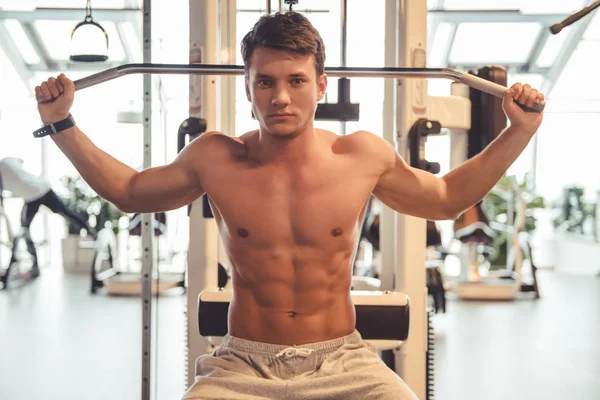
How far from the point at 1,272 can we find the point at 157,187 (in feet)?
18.2

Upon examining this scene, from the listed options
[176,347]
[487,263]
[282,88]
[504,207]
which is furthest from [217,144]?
[487,263]

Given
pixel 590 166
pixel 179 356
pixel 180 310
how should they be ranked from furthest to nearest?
1. pixel 590 166
2. pixel 180 310
3. pixel 179 356

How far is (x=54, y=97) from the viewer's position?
150 centimetres

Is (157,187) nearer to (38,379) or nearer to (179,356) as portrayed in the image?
(38,379)

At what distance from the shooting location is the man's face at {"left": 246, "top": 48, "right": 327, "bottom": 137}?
4.62 feet

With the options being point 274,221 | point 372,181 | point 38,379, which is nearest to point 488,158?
point 372,181

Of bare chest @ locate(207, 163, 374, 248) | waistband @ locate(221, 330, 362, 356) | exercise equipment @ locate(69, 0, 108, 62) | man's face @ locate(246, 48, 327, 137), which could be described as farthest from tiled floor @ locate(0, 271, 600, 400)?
man's face @ locate(246, 48, 327, 137)

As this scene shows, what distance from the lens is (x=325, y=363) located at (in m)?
1.46

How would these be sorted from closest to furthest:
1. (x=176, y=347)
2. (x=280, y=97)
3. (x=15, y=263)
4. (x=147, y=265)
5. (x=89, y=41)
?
(x=280, y=97), (x=147, y=265), (x=89, y=41), (x=176, y=347), (x=15, y=263)

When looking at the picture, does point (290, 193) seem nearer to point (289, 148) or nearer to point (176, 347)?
point (289, 148)

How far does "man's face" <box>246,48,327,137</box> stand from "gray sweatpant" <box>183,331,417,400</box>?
500 mm

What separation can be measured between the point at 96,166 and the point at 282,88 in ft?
1.60

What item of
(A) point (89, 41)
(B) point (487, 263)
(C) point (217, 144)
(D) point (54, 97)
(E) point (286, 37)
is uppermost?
(A) point (89, 41)

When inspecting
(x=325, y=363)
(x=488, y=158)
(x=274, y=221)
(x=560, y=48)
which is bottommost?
(x=325, y=363)
